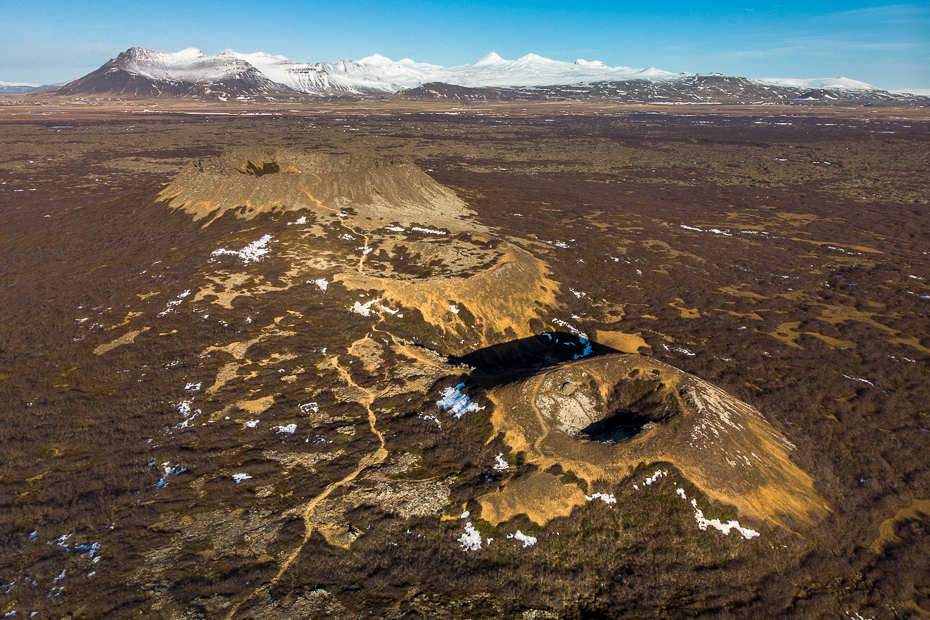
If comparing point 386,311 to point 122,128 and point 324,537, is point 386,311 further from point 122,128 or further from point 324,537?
point 122,128

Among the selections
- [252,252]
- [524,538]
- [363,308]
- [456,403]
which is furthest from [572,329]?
[252,252]

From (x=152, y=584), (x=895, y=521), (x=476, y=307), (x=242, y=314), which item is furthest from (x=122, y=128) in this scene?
(x=895, y=521)

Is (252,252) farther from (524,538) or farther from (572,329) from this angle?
(524,538)

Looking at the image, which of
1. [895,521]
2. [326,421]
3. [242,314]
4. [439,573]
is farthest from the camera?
[242,314]

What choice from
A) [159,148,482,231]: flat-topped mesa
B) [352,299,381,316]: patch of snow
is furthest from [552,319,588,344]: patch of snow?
[159,148,482,231]: flat-topped mesa

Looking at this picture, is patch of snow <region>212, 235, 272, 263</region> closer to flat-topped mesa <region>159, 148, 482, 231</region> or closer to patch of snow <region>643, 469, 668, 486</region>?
flat-topped mesa <region>159, 148, 482, 231</region>

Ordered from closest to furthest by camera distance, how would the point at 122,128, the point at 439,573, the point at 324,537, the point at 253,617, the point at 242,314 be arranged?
the point at 253,617 → the point at 439,573 → the point at 324,537 → the point at 242,314 → the point at 122,128
